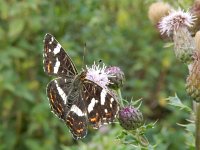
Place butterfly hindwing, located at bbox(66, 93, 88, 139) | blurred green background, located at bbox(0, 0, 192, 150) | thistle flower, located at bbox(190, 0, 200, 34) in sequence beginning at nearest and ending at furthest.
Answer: butterfly hindwing, located at bbox(66, 93, 88, 139)
thistle flower, located at bbox(190, 0, 200, 34)
blurred green background, located at bbox(0, 0, 192, 150)

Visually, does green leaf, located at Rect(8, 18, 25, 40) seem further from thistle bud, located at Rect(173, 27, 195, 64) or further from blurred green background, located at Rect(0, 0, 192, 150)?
thistle bud, located at Rect(173, 27, 195, 64)

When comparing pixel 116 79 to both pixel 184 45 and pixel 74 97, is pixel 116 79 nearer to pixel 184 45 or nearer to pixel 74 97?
pixel 74 97

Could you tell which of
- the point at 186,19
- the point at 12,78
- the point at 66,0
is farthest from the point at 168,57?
the point at 186,19

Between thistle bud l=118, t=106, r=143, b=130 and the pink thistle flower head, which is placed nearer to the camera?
thistle bud l=118, t=106, r=143, b=130

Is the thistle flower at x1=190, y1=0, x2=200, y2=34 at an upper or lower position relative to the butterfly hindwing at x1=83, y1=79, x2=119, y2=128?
upper

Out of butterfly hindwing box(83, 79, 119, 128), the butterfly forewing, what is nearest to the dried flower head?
the butterfly forewing

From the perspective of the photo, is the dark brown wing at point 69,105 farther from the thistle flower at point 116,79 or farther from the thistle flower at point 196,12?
the thistle flower at point 196,12

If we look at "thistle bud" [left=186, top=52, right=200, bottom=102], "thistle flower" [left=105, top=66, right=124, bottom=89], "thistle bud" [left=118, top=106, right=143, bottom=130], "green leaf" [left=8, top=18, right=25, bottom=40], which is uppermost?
"green leaf" [left=8, top=18, right=25, bottom=40]

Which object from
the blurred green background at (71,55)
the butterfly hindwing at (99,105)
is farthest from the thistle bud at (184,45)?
the blurred green background at (71,55)
